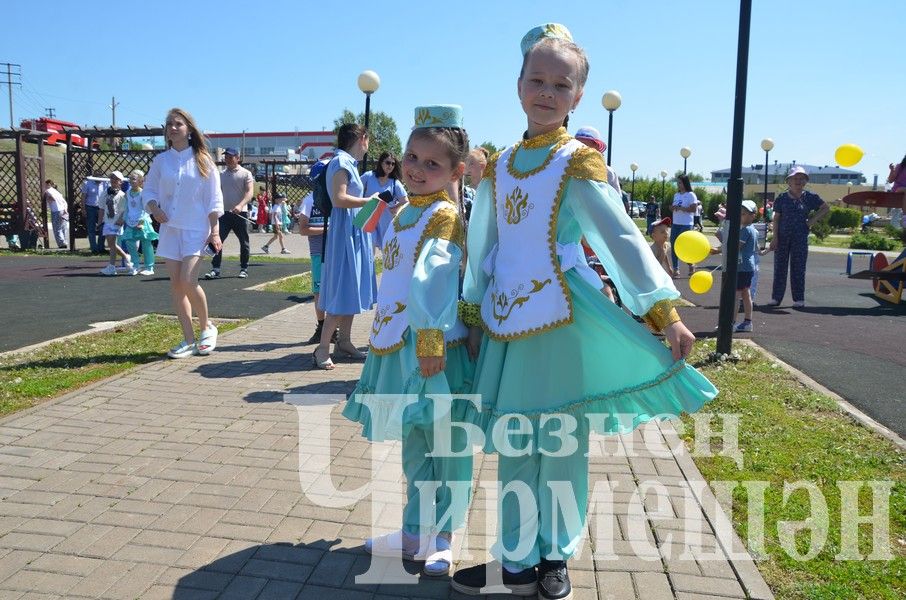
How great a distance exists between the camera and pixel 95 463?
3945 mm

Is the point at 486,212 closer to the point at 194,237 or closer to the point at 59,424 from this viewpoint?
the point at 59,424

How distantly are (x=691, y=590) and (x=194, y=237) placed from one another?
496cm

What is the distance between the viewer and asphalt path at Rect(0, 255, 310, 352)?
26.4ft

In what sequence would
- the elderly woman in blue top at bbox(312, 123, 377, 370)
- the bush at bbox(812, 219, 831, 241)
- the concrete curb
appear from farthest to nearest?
1. the bush at bbox(812, 219, 831, 241)
2. the elderly woman in blue top at bbox(312, 123, 377, 370)
3. the concrete curb

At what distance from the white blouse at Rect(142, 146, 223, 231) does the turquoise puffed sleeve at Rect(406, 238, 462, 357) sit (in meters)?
4.17

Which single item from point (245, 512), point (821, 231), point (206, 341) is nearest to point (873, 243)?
point (821, 231)

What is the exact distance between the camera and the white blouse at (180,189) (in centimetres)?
627

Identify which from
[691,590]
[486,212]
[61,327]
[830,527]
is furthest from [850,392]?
[61,327]

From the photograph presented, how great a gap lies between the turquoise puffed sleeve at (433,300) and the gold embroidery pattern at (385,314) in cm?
20

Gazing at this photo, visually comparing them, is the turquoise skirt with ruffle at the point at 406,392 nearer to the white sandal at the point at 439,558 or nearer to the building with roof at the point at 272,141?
the white sandal at the point at 439,558

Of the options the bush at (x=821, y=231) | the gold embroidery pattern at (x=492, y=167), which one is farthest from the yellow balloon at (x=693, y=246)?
the bush at (x=821, y=231)

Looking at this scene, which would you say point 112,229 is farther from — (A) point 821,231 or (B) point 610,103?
(A) point 821,231

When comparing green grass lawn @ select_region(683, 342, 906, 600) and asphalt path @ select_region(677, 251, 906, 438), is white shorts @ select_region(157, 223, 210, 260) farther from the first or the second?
asphalt path @ select_region(677, 251, 906, 438)

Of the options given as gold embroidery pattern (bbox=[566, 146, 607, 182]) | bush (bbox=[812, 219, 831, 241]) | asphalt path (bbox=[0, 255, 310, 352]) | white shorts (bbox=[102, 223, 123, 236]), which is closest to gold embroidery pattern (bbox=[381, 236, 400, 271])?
gold embroidery pattern (bbox=[566, 146, 607, 182])
